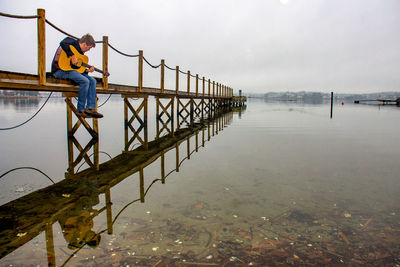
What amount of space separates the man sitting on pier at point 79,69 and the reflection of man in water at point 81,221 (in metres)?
2.15

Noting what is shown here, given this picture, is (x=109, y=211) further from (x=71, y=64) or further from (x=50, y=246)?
(x=71, y=64)

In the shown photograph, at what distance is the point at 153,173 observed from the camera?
7.62m

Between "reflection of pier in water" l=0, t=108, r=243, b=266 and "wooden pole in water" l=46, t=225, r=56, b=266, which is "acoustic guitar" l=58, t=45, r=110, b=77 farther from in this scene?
"wooden pole in water" l=46, t=225, r=56, b=266

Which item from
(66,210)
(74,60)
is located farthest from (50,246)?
(74,60)

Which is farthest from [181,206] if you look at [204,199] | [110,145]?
[110,145]

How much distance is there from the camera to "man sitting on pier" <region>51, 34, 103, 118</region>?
5926mm

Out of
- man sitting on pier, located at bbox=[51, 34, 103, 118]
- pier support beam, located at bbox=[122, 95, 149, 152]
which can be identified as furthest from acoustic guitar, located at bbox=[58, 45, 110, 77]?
pier support beam, located at bbox=[122, 95, 149, 152]

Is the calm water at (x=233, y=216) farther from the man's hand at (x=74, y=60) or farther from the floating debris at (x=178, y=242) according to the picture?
the man's hand at (x=74, y=60)

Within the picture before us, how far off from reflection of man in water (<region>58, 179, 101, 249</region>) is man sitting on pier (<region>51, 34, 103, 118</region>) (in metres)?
2.15

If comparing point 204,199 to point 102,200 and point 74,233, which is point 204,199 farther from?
point 74,233

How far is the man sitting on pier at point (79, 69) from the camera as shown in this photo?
5926mm

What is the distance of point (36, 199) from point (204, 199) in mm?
3270

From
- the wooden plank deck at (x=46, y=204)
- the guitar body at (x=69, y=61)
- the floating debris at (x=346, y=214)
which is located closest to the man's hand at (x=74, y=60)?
the guitar body at (x=69, y=61)

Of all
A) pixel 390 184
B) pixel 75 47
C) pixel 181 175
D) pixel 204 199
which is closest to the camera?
pixel 204 199
